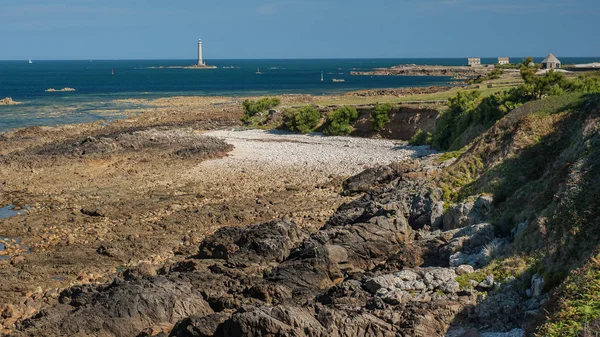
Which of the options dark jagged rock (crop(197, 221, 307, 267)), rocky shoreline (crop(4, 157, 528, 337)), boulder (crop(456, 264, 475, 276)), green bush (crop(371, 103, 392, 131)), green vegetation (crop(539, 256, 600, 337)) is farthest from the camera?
green bush (crop(371, 103, 392, 131))

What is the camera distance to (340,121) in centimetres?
5322

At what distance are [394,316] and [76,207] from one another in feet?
71.4

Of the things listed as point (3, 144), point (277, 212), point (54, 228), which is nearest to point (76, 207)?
point (54, 228)

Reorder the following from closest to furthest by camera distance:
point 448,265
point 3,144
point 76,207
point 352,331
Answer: point 352,331, point 448,265, point 76,207, point 3,144

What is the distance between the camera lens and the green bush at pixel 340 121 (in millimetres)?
52406

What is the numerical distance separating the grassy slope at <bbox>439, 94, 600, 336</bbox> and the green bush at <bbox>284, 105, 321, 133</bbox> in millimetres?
24920

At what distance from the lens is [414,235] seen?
23.9 m

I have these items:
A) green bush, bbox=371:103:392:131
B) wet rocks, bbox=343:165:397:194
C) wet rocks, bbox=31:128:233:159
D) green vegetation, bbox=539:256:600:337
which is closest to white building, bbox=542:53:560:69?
green bush, bbox=371:103:392:131

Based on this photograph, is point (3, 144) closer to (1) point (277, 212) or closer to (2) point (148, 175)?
(2) point (148, 175)

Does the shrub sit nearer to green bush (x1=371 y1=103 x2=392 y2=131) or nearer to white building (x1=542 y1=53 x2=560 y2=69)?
green bush (x1=371 y1=103 x2=392 y2=131)

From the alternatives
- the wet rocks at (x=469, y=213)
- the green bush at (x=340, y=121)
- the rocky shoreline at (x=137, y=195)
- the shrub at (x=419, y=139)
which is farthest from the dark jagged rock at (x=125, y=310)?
the green bush at (x=340, y=121)

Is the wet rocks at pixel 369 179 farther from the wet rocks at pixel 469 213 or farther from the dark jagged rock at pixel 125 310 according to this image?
the dark jagged rock at pixel 125 310

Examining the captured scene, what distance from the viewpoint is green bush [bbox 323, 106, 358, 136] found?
172 feet

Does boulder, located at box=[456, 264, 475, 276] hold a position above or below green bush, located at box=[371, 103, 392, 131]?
below
